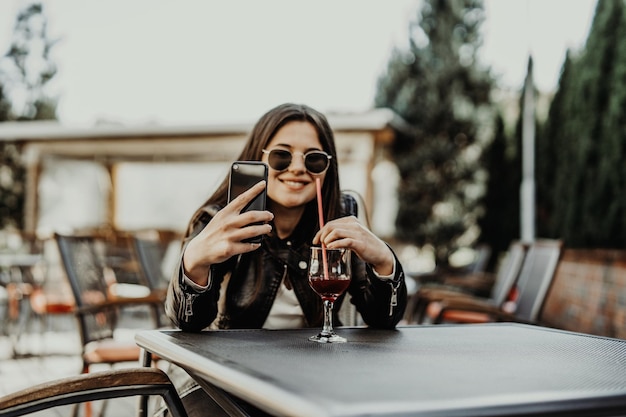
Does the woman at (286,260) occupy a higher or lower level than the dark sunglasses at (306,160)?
lower

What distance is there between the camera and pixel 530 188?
707cm

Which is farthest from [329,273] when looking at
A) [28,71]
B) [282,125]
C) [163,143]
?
[28,71]

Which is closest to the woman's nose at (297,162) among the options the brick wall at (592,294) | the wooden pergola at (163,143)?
the brick wall at (592,294)

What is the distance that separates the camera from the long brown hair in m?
2.10

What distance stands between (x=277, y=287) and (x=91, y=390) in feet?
2.46

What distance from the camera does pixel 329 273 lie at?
1.58m

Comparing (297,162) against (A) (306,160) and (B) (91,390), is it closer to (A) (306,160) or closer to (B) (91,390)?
(A) (306,160)

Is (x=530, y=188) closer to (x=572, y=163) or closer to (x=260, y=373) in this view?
(x=572, y=163)

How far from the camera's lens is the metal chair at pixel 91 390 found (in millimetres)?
1250

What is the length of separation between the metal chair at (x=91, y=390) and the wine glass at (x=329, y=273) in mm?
361

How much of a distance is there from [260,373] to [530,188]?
6428 mm

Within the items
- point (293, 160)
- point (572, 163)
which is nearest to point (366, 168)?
point (572, 163)

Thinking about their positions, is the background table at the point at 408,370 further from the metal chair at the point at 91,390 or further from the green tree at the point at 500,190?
the green tree at the point at 500,190

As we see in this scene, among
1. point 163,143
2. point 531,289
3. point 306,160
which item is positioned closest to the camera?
point 306,160
